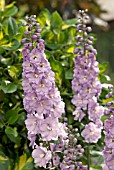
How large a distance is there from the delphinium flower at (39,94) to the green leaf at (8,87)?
0.47m

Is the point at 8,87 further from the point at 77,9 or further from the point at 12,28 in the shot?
the point at 77,9

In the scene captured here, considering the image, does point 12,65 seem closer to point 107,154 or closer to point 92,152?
point 92,152

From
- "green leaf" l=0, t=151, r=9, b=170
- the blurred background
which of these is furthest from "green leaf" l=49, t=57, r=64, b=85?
the blurred background

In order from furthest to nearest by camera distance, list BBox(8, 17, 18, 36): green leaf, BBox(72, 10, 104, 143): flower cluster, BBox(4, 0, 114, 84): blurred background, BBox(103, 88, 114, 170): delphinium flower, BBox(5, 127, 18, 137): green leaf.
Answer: BBox(4, 0, 114, 84): blurred background < BBox(8, 17, 18, 36): green leaf < BBox(5, 127, 18, 137): green leaf < BBox(72, 10, 104, 143): flower cluster < BBox(103, 88, 114, 170): delphinium flower

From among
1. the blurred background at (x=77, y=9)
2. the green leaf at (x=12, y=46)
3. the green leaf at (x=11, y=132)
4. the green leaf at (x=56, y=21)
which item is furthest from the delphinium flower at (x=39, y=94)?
the blurred background at (x=77, y=9)

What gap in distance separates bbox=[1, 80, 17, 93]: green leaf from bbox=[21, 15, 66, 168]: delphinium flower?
0.47m

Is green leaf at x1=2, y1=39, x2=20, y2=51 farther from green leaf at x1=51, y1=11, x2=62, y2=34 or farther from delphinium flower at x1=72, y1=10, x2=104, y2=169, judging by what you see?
delphinium flower at x1=72, y1=10, x2=104, y2=169

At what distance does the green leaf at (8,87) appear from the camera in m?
2.84

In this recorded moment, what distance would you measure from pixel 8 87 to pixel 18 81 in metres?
0.08

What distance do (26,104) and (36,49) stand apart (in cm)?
22

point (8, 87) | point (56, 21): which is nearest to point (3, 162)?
point (8, 87)

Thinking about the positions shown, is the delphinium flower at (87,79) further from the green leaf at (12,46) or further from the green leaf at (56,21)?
the green leaf at (56,21)

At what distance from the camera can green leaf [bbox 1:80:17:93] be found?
9.33 ft

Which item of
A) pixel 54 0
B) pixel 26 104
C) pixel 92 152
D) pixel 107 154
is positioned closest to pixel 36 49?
pixel 26 104
